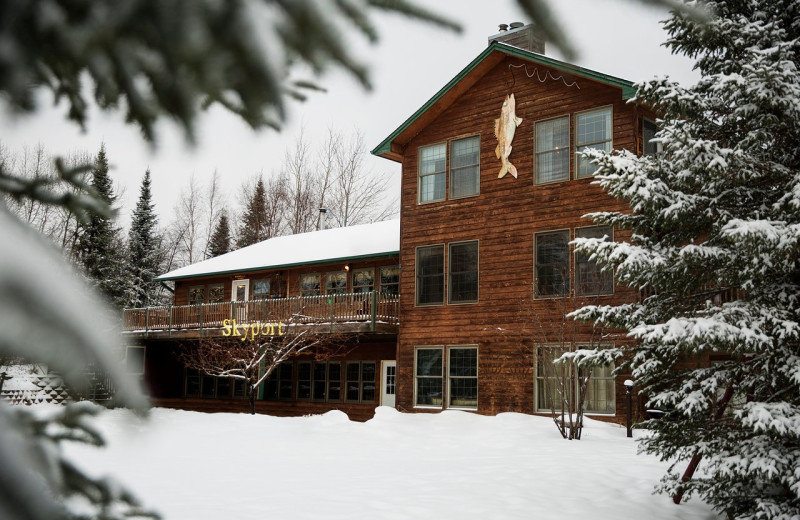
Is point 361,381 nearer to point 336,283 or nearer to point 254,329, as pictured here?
point 336,283

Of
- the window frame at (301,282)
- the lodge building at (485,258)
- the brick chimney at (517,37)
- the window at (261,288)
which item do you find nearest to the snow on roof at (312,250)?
the lodge building at (485,258)

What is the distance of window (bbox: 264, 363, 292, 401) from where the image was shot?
2603cm

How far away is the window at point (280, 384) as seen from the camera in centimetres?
2603

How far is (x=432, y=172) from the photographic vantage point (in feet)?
67.8

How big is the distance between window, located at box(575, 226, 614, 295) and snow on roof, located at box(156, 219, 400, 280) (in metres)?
6.47

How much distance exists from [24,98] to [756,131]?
316 inches

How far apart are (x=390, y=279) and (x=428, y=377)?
4588 millimetres

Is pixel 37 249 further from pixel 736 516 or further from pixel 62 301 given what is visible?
pixel 736 516

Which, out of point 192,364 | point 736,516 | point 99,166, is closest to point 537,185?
point 736,516

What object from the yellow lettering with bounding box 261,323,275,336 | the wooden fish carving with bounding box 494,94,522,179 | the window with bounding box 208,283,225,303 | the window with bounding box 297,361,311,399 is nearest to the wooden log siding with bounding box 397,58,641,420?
the wooden fish carving with bounding box 494,94,522,179

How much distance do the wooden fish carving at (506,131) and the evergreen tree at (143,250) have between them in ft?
82.8

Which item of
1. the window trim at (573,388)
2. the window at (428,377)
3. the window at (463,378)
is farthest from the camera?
the window at (428,377)

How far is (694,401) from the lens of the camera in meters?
7.24

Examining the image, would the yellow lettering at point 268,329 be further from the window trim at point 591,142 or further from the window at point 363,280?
the window trim at point 591,142
